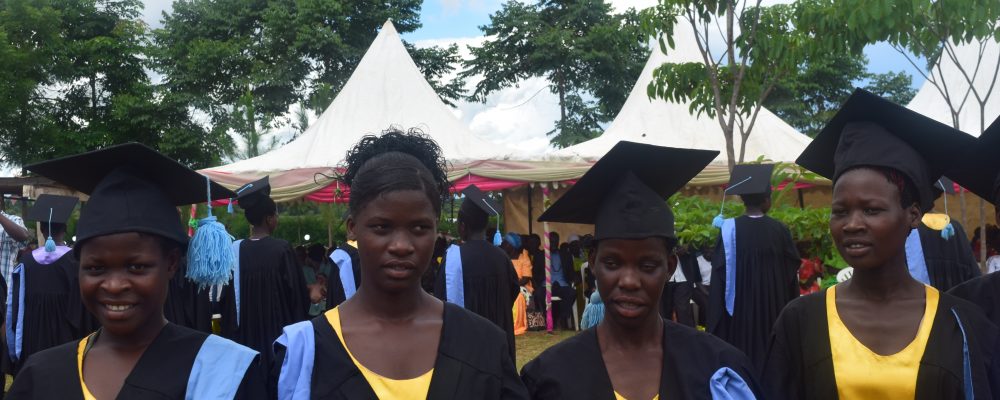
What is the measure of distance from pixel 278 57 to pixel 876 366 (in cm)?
3105

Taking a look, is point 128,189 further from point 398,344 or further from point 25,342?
point 25,342

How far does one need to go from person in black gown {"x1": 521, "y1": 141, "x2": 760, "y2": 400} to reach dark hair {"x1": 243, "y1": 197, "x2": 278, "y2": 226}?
4743mm

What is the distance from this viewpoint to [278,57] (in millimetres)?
31906

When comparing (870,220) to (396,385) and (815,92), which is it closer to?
(396,385)

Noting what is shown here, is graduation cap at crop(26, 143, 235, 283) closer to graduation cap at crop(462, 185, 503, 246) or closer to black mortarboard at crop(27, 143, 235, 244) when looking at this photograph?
black mortarboard at crop(27, 143, 235, 244)

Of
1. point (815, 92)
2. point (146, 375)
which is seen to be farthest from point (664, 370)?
point (815, 92)

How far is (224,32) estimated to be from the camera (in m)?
34.5

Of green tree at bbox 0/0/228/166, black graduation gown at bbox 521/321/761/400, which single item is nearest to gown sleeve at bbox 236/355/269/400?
black graduation gown at bbox 521/321/761/400

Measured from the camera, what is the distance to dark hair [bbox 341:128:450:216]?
250cm

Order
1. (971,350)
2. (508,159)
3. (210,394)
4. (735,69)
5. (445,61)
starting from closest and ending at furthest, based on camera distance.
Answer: (210,394), (971,350), (735,69), (508,159), (445,61)

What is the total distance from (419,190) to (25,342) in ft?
18.5

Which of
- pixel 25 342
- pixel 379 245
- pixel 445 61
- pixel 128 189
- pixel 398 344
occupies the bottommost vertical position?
pixel 25 342

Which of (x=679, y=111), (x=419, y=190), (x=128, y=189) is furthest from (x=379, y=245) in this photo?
(x=679, y=111)

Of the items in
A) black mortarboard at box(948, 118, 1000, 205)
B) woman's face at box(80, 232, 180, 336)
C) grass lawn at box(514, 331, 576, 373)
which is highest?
black mortarboard at box(948, 118, 1000, 205)
